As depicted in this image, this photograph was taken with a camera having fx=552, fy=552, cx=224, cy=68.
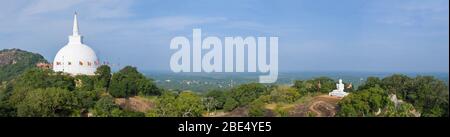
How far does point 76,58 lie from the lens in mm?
31531

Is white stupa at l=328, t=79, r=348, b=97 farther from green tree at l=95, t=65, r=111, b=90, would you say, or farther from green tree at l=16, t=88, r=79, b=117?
green tree at l=16, t=88, r=79, b=117

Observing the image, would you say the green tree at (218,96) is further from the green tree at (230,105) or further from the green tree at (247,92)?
the green tree at (247,92)

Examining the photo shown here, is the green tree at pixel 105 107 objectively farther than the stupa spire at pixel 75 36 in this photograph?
No

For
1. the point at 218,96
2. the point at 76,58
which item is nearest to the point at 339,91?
the point at 218,96

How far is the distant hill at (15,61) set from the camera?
4375cm

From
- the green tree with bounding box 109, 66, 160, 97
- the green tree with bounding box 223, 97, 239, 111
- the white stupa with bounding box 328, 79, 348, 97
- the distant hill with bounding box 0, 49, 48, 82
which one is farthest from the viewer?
the distant hill with bounding box 0, 49, 48, 82

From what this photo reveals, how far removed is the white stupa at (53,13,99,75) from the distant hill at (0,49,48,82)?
1192 centimetres

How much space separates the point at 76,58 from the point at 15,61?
19.0 m

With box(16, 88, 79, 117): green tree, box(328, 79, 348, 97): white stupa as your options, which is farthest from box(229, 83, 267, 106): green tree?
box(16, 88, 79, 117): green tree

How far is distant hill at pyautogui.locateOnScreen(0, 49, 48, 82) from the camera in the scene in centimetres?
4375

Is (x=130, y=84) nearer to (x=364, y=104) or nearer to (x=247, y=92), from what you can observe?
(x=247, y=92)

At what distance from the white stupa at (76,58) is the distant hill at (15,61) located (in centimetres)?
1192

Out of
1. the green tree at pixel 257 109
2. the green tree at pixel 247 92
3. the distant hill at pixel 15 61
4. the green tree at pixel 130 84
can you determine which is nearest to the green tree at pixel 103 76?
the green tree at pixel 130 84
